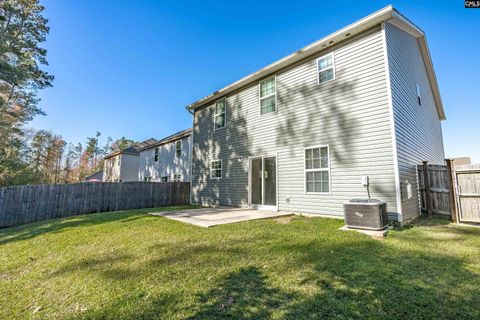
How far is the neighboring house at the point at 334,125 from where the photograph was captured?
5641 millimetres

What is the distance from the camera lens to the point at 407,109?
671 cm

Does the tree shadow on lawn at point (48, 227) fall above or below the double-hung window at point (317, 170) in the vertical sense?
below

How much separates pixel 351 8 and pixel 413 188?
250 inches

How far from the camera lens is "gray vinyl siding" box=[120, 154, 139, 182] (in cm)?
2280

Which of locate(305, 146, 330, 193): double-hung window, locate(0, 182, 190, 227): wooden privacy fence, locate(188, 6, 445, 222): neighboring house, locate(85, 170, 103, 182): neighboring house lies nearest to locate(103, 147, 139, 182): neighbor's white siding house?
locate(85, 170, 103, 182): neighboring house

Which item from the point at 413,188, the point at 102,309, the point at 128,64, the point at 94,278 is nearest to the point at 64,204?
the point at 128,64

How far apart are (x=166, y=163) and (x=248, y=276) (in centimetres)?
1565

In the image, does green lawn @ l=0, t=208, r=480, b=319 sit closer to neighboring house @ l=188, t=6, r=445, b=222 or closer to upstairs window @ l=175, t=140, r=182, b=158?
neighboring house @ l=188, t=6, r=445, b=222

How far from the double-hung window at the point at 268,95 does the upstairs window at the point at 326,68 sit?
1832 mm

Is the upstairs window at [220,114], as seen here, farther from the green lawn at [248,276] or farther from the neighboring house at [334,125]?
the green lawn at [248,276]

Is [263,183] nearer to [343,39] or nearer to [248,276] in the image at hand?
[343,39]

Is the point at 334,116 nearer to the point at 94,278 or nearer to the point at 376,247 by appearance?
the point at 376,247

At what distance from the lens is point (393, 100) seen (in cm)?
562

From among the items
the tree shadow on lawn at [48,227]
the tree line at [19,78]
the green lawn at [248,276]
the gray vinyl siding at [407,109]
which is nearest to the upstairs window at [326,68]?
the gray vinyl siding at [407,109]
